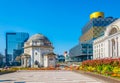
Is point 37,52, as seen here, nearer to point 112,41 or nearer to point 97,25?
point 112,41

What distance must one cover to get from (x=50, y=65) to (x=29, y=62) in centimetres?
744

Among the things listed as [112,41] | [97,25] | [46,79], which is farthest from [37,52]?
[97,25]

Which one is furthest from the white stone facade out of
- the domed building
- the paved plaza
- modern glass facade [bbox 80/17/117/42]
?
the paved plaza

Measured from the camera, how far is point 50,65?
3182 inches

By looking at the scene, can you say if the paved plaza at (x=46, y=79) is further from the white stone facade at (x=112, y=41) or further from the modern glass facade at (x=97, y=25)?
the modern glass facade at (x=97, y=25)

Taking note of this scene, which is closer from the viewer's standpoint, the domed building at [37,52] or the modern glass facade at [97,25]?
the domed building at [37,52]

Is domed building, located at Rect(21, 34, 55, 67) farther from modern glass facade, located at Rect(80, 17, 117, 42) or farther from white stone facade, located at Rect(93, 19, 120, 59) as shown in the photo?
modern glass facade, located at Rect(80, 17, 117, 42)

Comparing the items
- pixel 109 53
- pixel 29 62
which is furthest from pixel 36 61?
pixel 109 53

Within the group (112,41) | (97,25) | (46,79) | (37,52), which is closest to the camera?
(46,79)

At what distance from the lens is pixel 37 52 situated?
82312 millimetres

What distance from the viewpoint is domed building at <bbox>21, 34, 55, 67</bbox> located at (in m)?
81.9

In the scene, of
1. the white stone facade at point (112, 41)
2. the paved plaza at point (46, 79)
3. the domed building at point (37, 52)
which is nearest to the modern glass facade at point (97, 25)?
the white stone facade at point (112, 41)

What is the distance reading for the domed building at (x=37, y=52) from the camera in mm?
81938

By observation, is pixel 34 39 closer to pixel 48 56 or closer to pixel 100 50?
pixel 48 56
